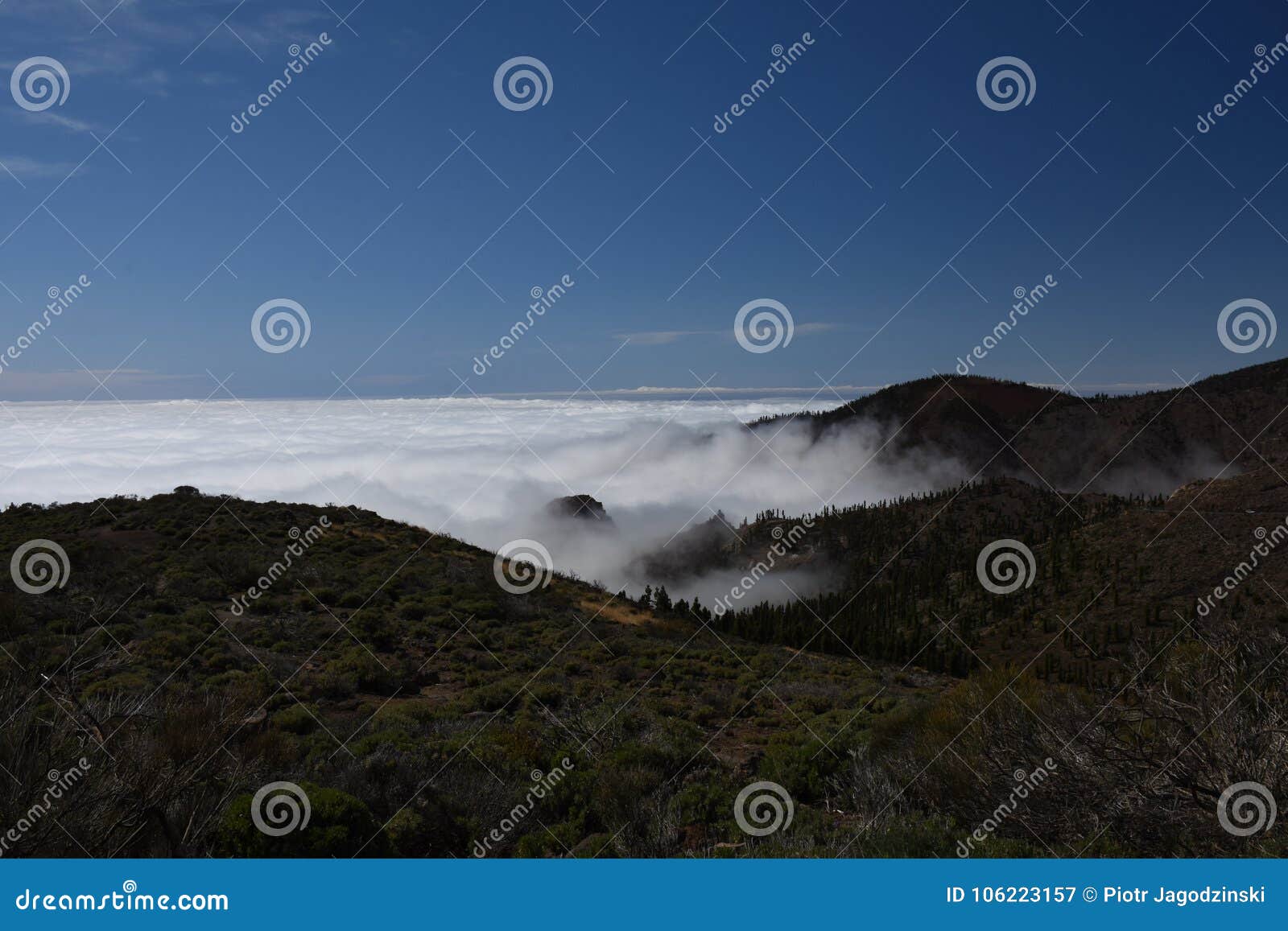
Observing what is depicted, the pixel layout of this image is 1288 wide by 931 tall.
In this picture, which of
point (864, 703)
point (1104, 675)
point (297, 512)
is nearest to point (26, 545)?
point (297, 512)

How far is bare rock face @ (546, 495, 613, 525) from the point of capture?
121244 millimetres

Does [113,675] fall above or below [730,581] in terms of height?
below

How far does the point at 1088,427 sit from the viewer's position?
9831cm

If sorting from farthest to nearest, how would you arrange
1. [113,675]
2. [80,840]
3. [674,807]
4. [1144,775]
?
[113,675], [674,807], [1144,775], [80,840]

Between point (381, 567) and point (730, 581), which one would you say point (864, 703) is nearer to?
point (381, 567)

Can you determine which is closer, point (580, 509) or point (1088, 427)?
point (1088, 427)

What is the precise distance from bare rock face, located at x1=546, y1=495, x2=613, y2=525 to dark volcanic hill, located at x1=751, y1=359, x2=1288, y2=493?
53.1 m

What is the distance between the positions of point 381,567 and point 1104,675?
3458 cm

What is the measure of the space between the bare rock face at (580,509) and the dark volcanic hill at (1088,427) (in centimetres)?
5307

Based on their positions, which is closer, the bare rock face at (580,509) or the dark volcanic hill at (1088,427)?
the dark volcanic hill at (1088,427)

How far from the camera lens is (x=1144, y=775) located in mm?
6668

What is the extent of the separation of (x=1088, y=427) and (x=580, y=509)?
86.9 meters

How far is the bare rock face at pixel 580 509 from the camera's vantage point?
121 metres

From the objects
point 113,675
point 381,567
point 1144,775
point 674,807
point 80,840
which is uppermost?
point 381,567
